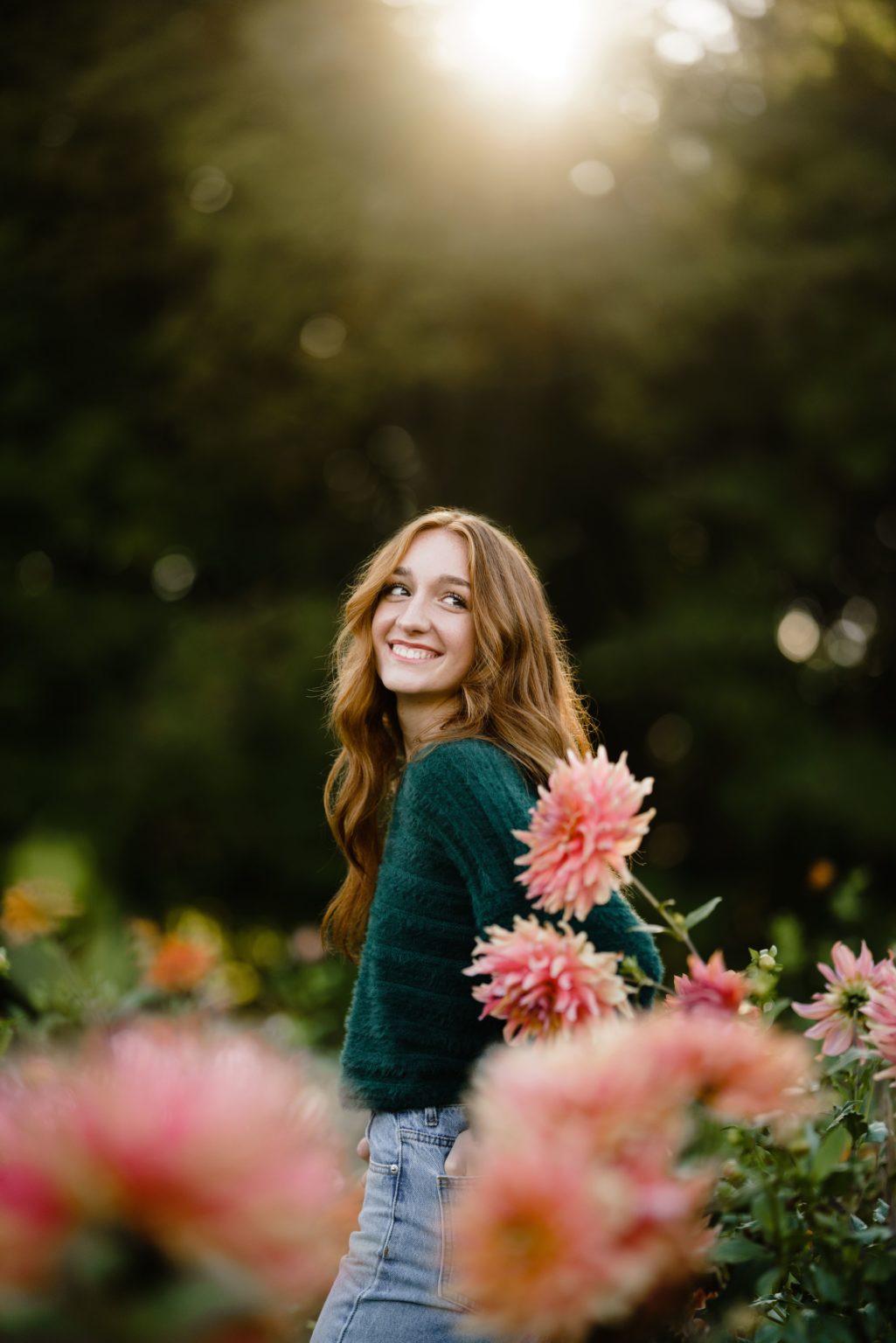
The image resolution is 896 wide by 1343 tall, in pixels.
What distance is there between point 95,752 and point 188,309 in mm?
3109

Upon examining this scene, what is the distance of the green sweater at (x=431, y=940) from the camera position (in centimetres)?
152

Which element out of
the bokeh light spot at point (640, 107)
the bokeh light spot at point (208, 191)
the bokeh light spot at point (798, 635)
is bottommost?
the bokeh light spot at point (798, 635)

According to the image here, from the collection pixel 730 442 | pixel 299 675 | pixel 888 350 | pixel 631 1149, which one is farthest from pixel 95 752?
pixel 631 1149

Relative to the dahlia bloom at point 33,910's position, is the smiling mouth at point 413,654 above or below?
below

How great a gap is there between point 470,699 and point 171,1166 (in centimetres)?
113

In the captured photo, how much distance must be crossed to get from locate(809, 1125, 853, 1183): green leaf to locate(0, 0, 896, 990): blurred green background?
19.8ft

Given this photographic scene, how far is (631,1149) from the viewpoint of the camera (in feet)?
2.64

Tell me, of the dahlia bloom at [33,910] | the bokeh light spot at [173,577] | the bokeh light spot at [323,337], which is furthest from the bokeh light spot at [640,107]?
the dahlia bloom at [33,910]

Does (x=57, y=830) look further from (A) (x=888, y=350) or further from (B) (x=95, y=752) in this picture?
(A) (x=888, y=350)

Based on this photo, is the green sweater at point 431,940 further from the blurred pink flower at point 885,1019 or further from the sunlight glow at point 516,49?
the sunlight glow at point 516,49

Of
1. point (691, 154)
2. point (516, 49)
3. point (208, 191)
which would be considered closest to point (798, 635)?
point (691, 154)

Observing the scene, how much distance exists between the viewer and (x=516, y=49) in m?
7.02

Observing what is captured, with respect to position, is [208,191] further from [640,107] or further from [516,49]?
[640,107]

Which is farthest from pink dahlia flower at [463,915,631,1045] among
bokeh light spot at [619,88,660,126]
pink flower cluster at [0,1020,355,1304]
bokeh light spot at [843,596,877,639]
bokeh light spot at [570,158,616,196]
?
bokeh light spot at [843,596,877,639]
